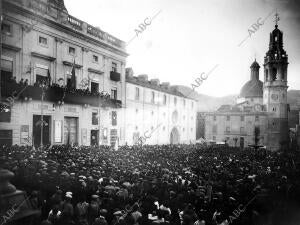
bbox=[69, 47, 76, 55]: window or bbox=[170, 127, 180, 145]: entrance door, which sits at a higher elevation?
bbox=[69, 47, 76, 55]: window

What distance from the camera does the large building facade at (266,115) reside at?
54194mm

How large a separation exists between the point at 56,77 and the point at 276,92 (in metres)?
47.2

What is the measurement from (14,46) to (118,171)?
15731 millimetres

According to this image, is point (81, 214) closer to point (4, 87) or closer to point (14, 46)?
point (4, 87)

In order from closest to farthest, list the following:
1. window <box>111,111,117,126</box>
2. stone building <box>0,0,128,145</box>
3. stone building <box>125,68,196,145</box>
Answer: stone building <box>0,0,128,145</box>, window <box>111,111,117,126</box>, stone building <box>125,68,196,145</box>

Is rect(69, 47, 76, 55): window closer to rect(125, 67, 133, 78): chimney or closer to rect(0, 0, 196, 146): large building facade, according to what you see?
rect(0, 0, 196, 146): large building facade

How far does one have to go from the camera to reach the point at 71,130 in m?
27.0

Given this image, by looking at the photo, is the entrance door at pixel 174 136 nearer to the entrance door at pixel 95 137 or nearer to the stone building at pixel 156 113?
the stone building at pixel 156 113

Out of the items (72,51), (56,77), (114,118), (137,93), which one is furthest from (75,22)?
(137,93)

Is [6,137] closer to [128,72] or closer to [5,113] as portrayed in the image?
[5,113]

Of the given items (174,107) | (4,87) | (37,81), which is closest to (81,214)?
(4,87)

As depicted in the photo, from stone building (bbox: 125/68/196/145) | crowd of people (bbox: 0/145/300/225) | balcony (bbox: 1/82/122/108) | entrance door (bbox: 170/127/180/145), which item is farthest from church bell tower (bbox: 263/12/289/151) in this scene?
crowd of people (bbox: 0/145/300/225)

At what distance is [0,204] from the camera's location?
12.3ft

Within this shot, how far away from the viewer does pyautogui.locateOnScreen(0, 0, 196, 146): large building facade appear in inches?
833
